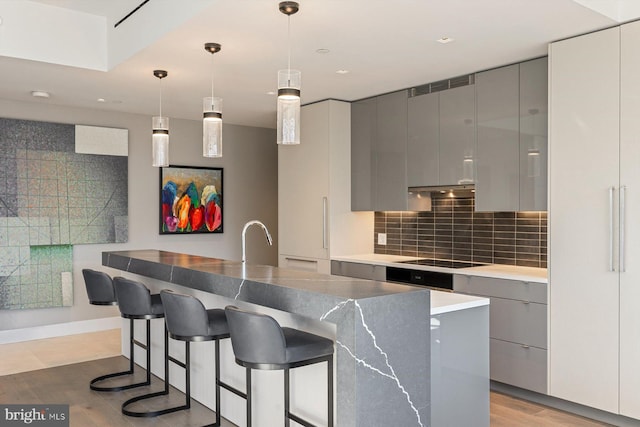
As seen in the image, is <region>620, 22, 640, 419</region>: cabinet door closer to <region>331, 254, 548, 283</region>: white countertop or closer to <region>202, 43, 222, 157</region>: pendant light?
<region>331, 254, 548, 283</region>: white countertop

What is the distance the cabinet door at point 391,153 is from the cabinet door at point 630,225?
6.88 ft

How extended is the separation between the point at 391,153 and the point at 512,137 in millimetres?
1341

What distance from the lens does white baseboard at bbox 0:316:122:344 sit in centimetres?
571

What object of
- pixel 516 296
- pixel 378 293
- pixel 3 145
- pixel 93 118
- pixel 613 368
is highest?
pixel 93 118

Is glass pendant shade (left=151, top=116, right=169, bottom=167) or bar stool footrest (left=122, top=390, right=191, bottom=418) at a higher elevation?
glass pendant shade (left=151, top=116, right=169, bottom=167)

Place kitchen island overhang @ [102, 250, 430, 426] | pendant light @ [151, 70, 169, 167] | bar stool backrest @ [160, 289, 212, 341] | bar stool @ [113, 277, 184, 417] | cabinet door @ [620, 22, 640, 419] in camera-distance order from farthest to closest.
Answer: pendant light @ [151, 70, 169, 167] < bar stool @ [113, 277, 184, 417] < cabinet door @ [620, 22, 640, 419] < bar stool backrest @ [160, 289, 212, 341] < kitchen island overhang @ [102, 250, 430, 426]

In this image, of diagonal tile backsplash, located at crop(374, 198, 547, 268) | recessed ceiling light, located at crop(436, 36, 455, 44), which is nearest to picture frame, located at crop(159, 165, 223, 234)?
diagonal tile backsplash, located at crop(374, 198, 547, 268)

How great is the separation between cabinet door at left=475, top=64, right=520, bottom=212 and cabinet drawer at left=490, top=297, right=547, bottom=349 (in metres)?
0.78

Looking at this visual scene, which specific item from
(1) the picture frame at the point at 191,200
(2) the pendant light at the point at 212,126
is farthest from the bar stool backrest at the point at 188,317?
(1) the picture frame at the point at 191,200

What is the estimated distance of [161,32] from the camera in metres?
3.58

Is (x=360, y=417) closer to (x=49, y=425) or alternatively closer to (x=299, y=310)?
(x=299, y=310)

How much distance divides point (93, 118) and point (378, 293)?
5092mm

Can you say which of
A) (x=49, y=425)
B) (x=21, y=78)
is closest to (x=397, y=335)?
(x=49, y=425)

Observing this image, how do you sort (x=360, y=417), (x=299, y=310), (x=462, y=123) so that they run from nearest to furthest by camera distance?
(x=360, y=417)
(x=299, y=310)
(x=462, y=123)
